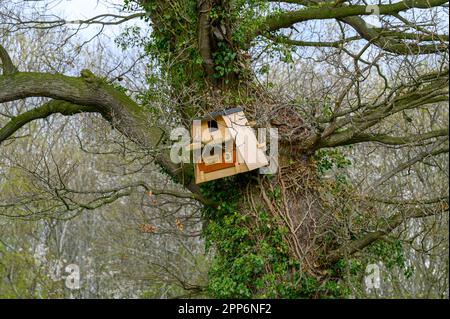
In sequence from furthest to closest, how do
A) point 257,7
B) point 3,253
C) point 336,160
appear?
point 3,253
point 336,160
point 257,7

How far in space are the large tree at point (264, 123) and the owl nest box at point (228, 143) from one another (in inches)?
8.8

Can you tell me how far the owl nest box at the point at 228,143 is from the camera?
8734mm

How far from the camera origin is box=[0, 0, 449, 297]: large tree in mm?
8898

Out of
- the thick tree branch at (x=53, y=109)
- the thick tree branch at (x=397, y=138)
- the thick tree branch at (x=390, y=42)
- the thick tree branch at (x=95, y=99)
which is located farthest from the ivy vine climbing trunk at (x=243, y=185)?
the thick tree branch at (x=390, y=42)

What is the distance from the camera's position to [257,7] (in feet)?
30.7

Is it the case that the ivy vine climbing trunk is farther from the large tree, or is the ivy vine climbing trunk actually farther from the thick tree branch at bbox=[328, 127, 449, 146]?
the thick tree branch at bbox=[328, 127, 449, 146]

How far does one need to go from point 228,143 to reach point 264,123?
0.52m

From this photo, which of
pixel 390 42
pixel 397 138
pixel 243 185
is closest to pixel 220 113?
pixel 243 185

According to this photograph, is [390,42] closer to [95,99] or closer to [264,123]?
[264,123]

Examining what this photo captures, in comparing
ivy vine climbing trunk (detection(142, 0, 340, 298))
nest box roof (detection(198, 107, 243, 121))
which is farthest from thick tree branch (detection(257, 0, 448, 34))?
nest box roof (detection(198, 107, 243, 121))

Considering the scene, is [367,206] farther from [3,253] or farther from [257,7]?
[3,253]

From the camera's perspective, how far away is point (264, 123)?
896 centimetres

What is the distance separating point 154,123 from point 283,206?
2010mm
